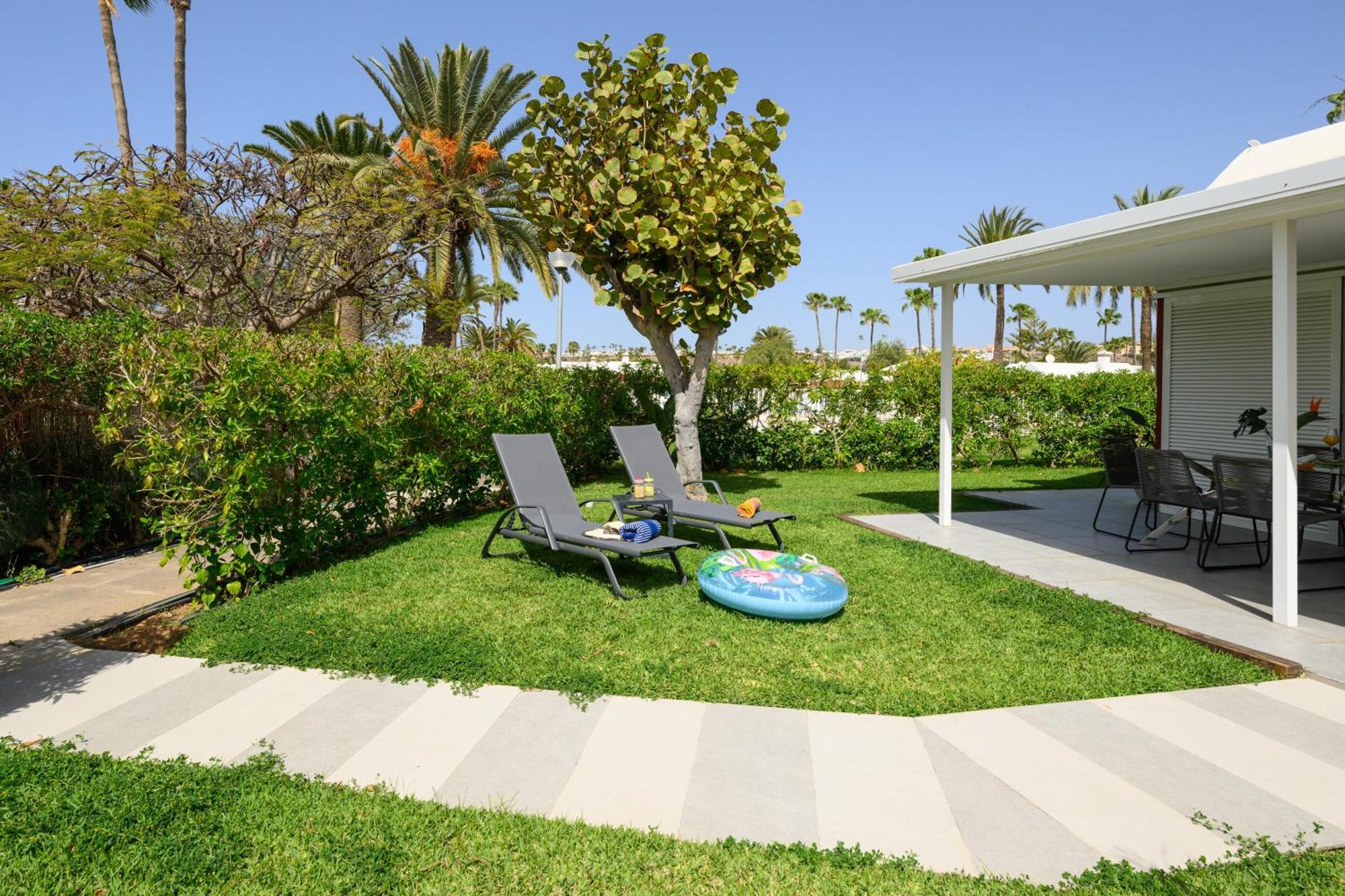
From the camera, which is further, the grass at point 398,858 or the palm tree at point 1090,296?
the palm tree at point 1090,296

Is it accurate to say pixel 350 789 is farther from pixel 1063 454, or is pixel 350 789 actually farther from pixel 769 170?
pixel 1063 454

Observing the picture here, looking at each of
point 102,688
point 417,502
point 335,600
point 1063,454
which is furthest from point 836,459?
point 102,688

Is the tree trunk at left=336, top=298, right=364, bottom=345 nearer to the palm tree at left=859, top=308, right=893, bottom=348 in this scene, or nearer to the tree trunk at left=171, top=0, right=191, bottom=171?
the tree trunk at left=171, top=0, right=191, bottom=171

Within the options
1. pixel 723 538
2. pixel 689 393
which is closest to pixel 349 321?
pixel 689 393

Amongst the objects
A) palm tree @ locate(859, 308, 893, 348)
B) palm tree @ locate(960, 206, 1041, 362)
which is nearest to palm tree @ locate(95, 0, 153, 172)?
palm tree @ locate(960, 206, 1041, 362)

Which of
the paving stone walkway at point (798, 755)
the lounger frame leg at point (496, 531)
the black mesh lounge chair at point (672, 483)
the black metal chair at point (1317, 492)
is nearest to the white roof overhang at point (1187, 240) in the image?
the black metal chair at point (1317, 492)

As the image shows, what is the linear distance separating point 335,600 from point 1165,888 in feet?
16.7

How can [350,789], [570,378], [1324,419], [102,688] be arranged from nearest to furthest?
[350,789] < [102,688] < [1324,419] < [570,378]

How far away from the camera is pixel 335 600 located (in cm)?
557

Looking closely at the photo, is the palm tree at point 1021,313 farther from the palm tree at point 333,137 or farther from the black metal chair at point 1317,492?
the black metal chair at point 1317,492

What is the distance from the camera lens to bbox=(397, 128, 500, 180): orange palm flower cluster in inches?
648

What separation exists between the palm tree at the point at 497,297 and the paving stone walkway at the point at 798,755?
96.3ft

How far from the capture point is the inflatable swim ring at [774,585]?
17.1ft

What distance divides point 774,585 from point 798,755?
1.96 metres
